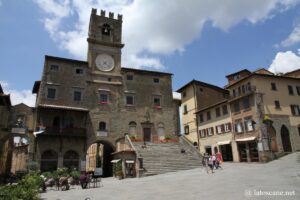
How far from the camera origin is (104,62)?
35906mm

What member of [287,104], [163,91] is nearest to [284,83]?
[287,104]

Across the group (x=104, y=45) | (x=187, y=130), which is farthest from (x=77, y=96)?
(x=187, y=130)

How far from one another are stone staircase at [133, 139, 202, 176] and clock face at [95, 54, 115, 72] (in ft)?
39.6

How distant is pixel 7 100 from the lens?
3002 centimetres

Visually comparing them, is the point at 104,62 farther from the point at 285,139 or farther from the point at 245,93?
the point at 285,139

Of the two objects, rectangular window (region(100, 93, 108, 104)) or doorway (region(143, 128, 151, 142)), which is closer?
rectangular window (region(100, 93, 108, 104))

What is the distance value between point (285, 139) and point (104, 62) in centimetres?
2550

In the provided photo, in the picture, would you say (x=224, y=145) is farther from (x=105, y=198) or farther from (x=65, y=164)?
(x=105, y=198)

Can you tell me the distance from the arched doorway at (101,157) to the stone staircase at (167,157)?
7156 mm

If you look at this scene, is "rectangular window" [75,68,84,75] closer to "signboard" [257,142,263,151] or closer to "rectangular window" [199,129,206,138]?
"rectangular window" [199,129,206,138]

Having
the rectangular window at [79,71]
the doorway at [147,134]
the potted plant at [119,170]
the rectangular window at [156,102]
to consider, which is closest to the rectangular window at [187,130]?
the rectangular window at [156,102]

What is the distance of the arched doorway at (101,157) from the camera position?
35.7 m

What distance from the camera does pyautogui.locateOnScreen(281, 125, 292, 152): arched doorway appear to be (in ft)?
99.1

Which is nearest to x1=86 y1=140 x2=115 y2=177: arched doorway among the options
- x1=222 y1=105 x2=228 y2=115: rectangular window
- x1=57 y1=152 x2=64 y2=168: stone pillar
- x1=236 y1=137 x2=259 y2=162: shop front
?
x1=57 y1=152 x2=64 y2=168: stone pillar
